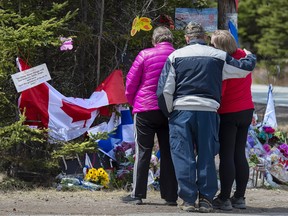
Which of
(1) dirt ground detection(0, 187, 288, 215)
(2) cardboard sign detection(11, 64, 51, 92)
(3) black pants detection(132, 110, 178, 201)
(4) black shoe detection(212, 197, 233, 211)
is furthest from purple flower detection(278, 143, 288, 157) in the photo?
(2) cardboard sign detection(11, 64, 51, 92)

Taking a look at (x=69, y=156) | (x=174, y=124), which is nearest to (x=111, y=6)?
(x=69, y=156)

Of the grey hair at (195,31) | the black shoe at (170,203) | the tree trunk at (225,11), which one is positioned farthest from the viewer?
the tree trunk at (225,11)

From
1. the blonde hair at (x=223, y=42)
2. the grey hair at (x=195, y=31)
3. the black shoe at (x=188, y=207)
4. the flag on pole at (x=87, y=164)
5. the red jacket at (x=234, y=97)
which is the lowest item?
the black shoe at (x=188, y=207)

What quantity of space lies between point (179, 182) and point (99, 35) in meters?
2.69

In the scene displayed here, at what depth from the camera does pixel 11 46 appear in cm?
909

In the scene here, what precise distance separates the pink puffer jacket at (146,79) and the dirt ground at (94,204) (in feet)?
3.54

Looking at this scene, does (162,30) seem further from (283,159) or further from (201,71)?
(283,159)

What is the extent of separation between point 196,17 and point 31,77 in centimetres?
256

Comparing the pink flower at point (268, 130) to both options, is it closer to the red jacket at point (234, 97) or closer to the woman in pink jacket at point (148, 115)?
the red jacket at point (234, 97)

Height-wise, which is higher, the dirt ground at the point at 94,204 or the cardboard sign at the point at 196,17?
the cardboard sign at the point at 196,17

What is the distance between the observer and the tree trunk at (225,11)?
39.4 ft

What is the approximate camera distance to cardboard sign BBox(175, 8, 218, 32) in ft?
34.4

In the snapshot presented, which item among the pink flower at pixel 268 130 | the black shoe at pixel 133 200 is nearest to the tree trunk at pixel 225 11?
the pink flower at pixel 268 130

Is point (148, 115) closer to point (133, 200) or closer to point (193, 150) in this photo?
point (193, 150)
